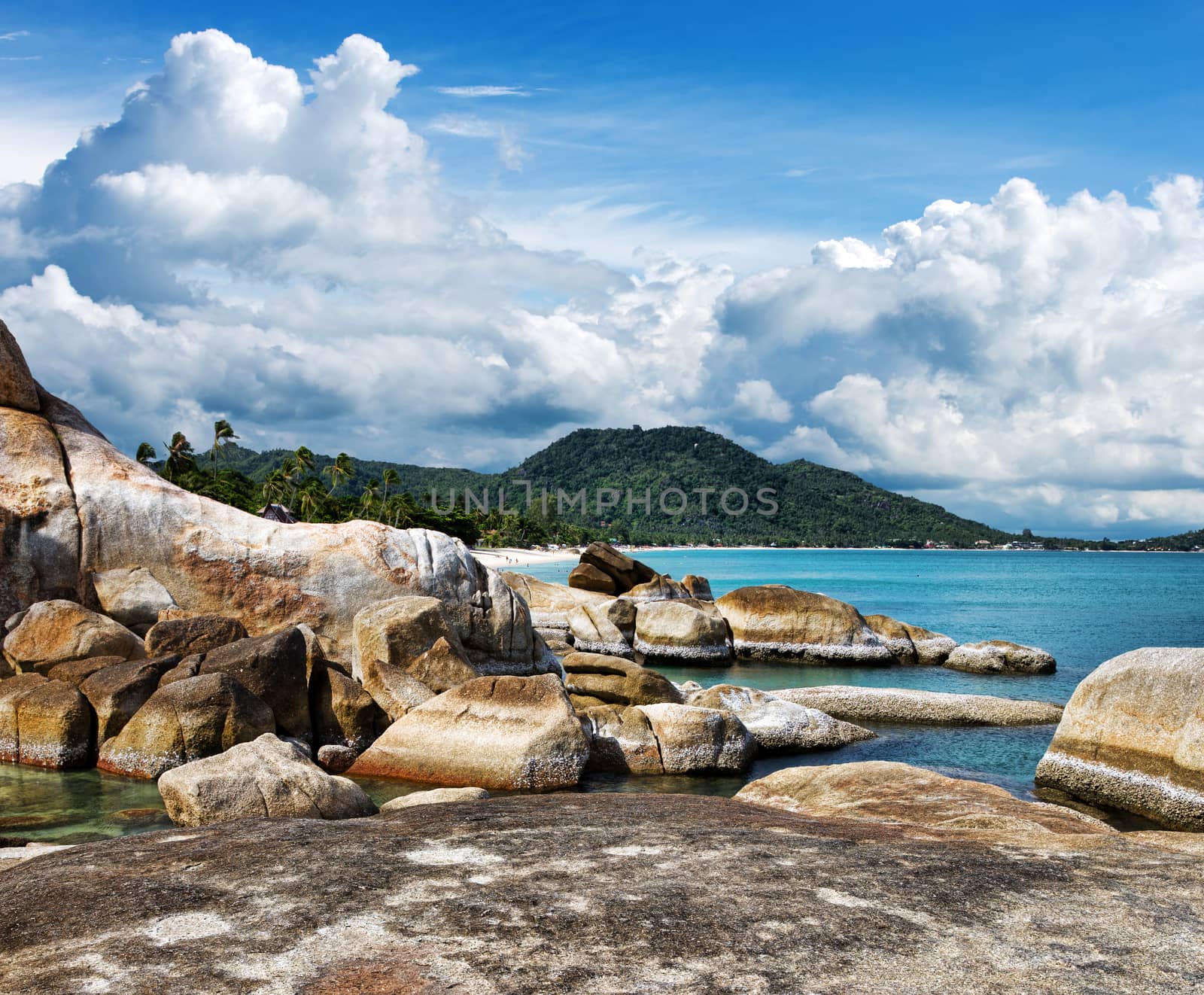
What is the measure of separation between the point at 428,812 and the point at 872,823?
352 centimetres

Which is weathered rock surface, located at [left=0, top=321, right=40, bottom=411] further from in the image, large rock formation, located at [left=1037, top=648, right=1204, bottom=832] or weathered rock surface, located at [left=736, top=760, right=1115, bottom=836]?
large rock formation, located at [left=1037, top=648, right=1204, bottom=832]

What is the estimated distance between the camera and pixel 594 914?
15.0 ft

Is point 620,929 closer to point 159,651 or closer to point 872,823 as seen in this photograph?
point 872,823

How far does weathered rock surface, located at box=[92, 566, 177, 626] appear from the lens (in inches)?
830

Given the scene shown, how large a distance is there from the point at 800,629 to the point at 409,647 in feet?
69.6

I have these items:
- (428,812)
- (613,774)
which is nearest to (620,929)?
(428,812)

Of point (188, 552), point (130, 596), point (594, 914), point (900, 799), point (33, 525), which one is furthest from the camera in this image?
point (188, 552)

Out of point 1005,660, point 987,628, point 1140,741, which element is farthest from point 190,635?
point 987,628

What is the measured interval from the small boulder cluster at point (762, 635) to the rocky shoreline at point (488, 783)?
120 millimetres

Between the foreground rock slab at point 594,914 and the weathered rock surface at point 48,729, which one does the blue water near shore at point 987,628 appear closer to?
the weathered rock surface at point 48,729

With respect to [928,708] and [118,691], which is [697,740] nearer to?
[928,708]

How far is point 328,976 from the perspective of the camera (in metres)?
3.90

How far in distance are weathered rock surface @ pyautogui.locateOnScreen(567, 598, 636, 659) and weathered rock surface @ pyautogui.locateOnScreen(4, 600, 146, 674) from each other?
59.7ft

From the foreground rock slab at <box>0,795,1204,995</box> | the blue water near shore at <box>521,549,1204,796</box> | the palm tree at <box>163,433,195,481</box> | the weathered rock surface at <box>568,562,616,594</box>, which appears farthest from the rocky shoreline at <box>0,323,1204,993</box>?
the palm tree at <box>163,433,195,481</box>
